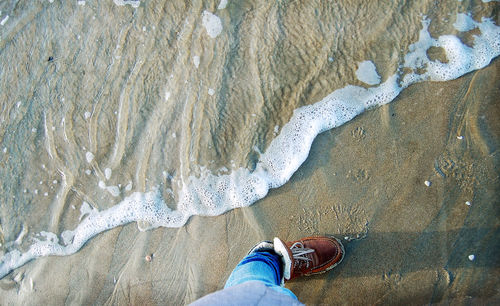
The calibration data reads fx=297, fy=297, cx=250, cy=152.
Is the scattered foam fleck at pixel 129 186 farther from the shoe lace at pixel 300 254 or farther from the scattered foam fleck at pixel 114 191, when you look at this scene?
the shoe lace at pixel 300 254

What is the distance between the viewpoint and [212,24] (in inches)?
102

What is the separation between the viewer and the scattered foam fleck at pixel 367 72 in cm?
249

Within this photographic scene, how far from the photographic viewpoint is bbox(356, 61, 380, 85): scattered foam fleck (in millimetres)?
2488

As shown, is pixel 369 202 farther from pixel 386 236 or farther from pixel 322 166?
pixel 322 166

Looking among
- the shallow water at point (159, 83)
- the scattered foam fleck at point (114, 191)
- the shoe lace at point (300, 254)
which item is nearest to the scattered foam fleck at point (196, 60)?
the shallow water at point (159, 83)

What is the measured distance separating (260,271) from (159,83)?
1767 mm

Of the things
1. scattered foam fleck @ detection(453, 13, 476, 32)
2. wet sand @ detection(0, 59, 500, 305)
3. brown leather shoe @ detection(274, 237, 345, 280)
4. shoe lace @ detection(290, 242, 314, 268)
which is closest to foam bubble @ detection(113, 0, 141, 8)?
wet sand @ detection(0, 59, 500, 305)

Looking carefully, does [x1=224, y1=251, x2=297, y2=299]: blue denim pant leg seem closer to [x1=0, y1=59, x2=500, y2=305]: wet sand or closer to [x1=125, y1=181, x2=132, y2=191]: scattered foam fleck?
[x1=0, y1=59, x2=500, y2=305]: wet sand

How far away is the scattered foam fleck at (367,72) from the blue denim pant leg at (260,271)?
5.29 ft

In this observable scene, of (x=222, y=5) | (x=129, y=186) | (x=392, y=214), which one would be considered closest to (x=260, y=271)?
(x=392, y=214)

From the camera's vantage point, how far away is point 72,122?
2654 millimetres

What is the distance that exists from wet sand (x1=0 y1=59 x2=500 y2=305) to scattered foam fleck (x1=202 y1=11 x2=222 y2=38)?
1281 millimetres

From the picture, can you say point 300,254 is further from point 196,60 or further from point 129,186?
point 196,60

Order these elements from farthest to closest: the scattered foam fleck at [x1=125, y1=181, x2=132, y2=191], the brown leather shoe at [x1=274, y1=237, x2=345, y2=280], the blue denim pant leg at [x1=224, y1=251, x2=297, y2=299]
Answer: the scattered foam fleck at [x1=125, y1=181, x2=132, y2=191], the brown leather shoe at [x1=274, y1=237, x2=345, y2=280], the blue denim pant leg at [x1=224, y1=251, x2=297, y2=299]
